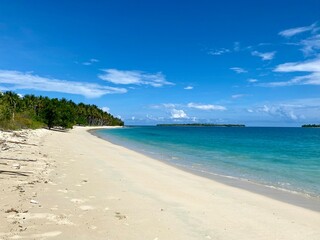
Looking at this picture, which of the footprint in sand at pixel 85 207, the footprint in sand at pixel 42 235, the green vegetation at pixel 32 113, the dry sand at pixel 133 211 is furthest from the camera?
the green vegetation at pixel 32 113

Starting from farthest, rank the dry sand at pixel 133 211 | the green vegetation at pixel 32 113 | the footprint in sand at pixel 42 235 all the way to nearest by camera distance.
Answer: the green vegetation at pixel 32 113 → the dry sand at pixel 133 211 → the footprint in sand at pixel 42 235

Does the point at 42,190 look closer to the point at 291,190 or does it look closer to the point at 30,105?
the point at 291,190

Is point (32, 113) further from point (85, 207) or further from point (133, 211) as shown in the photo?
point (133, 211)

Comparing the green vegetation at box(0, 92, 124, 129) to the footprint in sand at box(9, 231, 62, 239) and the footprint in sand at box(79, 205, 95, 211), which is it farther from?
the footprint in sand at box(9, 231, 62, 239)

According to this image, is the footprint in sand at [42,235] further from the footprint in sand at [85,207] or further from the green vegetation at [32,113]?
the green vegetation at [32,113]

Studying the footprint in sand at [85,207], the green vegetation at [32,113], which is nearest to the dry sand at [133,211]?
the footprint in sand at [85,207]

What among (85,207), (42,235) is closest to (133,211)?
(85,207)

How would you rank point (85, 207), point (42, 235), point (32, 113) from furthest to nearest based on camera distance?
1. point (32, 113)
2. point (85, 207)
3. point (42, 235)

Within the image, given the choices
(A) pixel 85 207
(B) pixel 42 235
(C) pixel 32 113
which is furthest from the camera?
(C) pixel 32 113

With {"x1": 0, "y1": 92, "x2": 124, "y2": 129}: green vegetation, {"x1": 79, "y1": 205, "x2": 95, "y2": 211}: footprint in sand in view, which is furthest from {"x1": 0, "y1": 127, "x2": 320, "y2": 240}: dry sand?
{"x1": 0, "y1": 92, "x2": 124, "y2": 129}: green vegetation

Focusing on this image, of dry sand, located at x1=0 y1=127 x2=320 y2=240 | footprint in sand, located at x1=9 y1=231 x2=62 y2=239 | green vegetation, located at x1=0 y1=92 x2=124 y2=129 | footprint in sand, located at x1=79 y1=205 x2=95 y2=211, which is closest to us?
footprint in sand, located at x1=9 y1=231 x2=62 y2=239

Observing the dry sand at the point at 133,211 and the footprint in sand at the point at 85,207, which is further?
the footprint in sand at the point at 85,207

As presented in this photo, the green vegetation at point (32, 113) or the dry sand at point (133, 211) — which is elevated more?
the green vegetation at point (32, 113)

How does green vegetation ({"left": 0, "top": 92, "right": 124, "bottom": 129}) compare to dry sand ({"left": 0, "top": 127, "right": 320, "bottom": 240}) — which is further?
green vegetation ({"left": 0, "top": 92, "right": 124, "bottom": 129})
